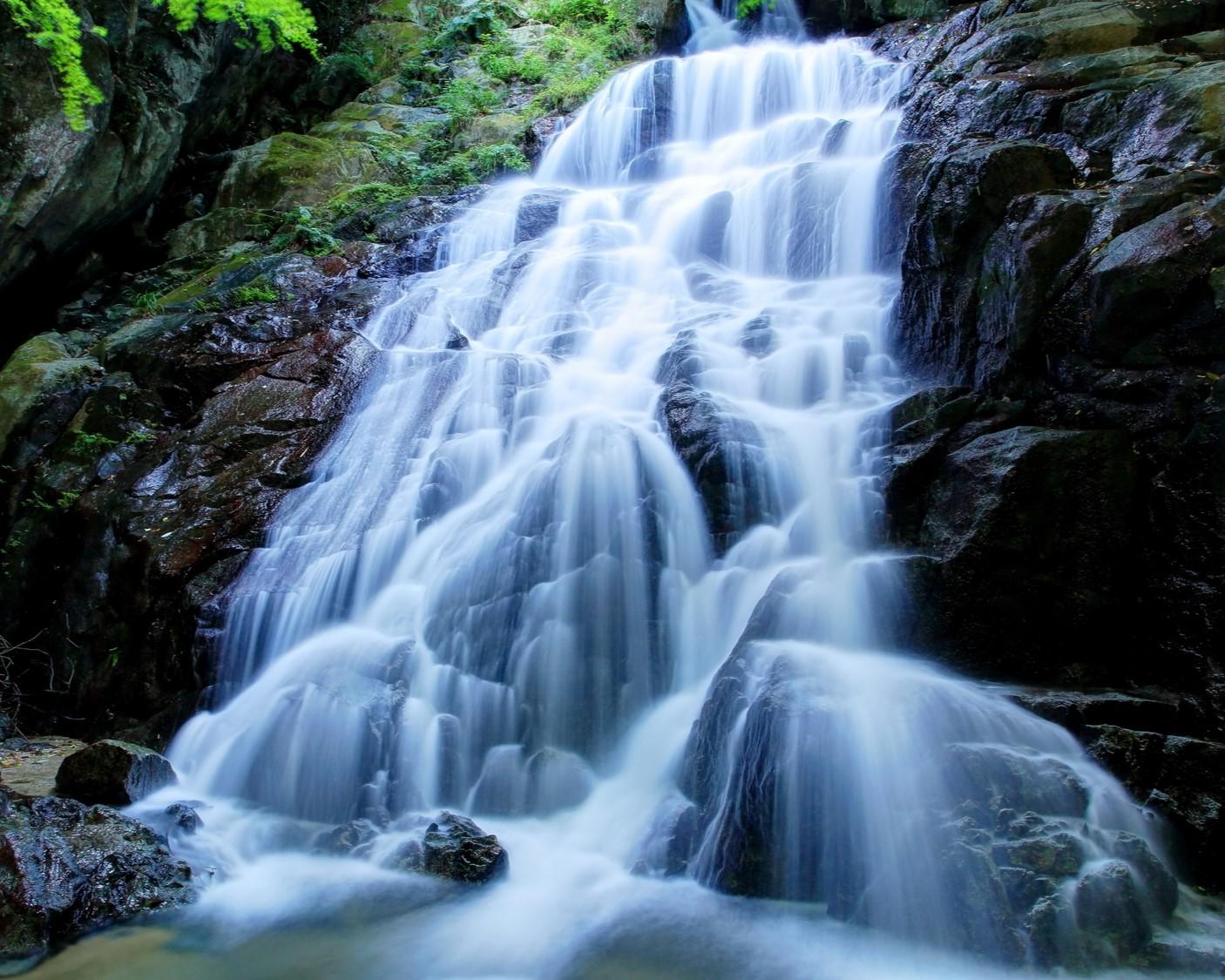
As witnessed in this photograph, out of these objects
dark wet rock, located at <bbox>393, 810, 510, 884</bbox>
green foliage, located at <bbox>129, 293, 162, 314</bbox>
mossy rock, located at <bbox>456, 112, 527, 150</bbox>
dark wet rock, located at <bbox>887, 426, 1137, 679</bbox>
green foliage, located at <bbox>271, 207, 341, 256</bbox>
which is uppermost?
mossy rock, located at <bbox>456, 112, 527, 150</bbox>

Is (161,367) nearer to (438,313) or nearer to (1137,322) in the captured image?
(438,313)

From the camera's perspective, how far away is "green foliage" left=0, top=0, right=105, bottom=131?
7758 millimetres

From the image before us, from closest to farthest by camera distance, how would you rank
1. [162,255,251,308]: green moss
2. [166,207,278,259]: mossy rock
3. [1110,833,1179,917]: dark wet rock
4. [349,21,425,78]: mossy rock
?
[1110,833,1179,917]: dark wet rock < [162,255,251,308]: green moss < [166,207,278,259]: mossy rock < [349,21,425,78]: mossy rock

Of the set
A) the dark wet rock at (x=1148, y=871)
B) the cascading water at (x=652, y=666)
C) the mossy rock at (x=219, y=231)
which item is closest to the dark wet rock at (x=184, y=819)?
the cascading water at (x=652, y=666)

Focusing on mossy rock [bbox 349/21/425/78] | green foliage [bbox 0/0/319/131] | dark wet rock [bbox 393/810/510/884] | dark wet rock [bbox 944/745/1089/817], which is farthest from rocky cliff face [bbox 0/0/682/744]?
dark wet rock [bbox 944/745/1089/817]

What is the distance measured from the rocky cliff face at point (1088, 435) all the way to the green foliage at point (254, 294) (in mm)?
8339

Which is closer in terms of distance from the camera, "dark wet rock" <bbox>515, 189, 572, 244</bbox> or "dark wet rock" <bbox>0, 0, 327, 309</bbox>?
"dark wet rock" <bbox>0, 0, 327, 309</bbox>

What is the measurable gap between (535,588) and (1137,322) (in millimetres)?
4857

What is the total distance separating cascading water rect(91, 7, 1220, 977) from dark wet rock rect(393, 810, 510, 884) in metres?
0.14

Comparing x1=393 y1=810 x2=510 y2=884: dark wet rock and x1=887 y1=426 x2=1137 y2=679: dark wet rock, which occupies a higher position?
x1=887 y1=426 x2=1137 y2=679: dark wet rock

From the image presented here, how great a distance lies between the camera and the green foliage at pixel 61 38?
305 inches

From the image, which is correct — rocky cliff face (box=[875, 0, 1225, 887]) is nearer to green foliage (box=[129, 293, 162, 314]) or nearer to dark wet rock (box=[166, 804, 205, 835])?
dark wet rock (box=[166, 804, 205, 835])

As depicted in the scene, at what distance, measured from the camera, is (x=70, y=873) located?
169 inches

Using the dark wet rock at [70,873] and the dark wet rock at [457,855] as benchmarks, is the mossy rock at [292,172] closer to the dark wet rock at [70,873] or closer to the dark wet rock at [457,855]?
the dark wet rock at [70,873]
